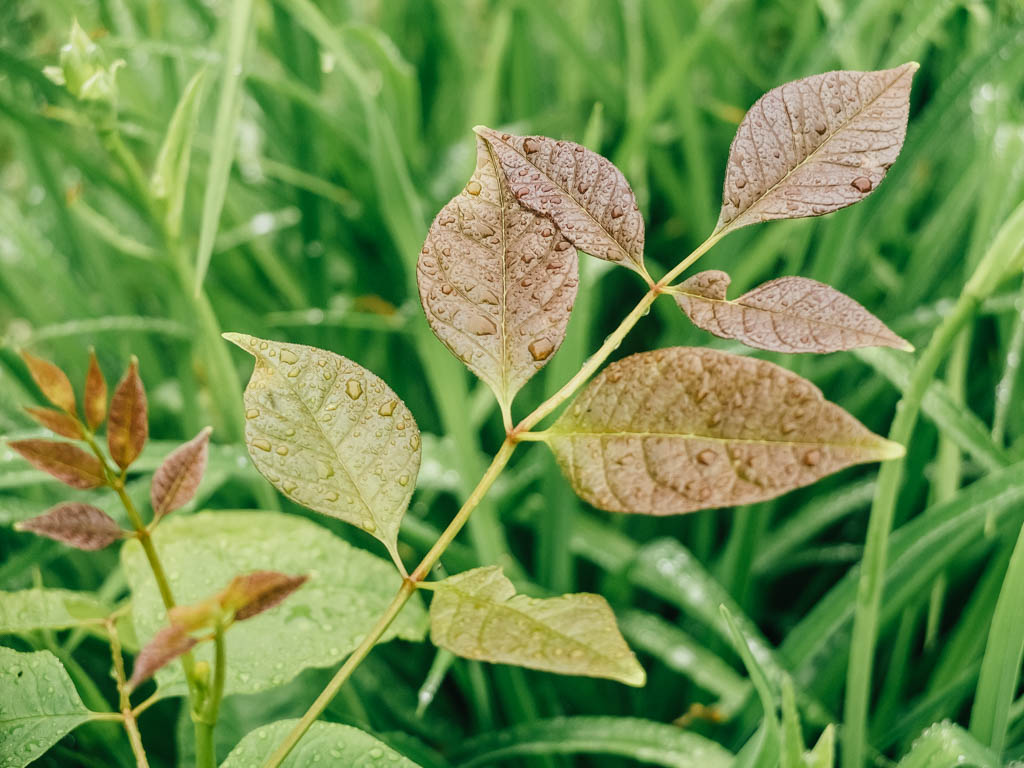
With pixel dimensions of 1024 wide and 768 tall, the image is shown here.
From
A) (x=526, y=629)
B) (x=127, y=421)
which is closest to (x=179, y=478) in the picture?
(x=127, y=421)

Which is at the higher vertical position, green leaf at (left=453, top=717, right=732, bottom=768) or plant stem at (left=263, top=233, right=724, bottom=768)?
plant stem at (left=263, top=233, right=724, bottom=768)

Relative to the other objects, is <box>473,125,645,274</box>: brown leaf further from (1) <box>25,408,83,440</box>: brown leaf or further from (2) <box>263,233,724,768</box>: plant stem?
(1) <box>25,408,83,440</box>: brown leaf

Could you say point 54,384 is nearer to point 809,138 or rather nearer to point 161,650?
point 161,650

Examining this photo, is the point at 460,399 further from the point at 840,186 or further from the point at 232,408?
the point at 840,186

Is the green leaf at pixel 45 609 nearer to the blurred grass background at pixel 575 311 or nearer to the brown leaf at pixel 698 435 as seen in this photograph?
the blurred grass background at pixel 575 311

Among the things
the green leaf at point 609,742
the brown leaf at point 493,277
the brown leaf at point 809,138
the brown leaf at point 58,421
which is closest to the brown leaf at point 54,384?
the brown leaf at point 58,421

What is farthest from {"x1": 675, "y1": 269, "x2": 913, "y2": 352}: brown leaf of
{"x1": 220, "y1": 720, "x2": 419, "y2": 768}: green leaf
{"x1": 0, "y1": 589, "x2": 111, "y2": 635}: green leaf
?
{"x1": 0, "y1": 589, "x2": 111, "y2": 635}: green leaf
